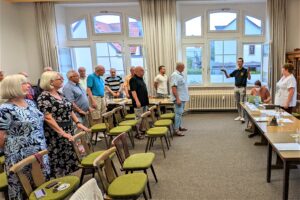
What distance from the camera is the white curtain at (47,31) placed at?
655cm

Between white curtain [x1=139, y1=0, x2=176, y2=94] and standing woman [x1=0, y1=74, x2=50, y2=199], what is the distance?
4.76 m

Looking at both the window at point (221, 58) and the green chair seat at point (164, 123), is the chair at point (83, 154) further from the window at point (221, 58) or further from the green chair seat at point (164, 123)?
the window at point (221, 58)

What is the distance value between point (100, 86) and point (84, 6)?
11.8ft

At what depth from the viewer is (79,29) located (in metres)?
7.37

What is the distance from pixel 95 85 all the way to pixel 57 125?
2.12 metres

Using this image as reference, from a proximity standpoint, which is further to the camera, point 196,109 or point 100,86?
point 196,109

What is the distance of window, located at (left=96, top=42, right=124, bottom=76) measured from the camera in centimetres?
734

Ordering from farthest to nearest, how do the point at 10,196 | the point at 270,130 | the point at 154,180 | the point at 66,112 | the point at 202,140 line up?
the point at 202,140 → the point at 154,180 → the point at 270,130 → the point at 66,112 → the point at 10,196

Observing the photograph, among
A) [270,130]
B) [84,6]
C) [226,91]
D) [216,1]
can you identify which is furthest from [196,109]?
[84,6]

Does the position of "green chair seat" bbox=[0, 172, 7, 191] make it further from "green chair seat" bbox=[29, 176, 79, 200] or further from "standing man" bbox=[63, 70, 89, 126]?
"standing man" bbox=[63, 70, 89, 126]

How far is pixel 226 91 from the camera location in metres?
6.91

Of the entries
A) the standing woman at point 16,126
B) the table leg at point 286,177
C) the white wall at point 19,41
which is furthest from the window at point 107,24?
the table leg at point 286,177

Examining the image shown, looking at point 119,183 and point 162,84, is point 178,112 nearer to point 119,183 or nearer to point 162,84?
point 162,84

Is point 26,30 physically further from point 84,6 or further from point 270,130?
point 270,130
